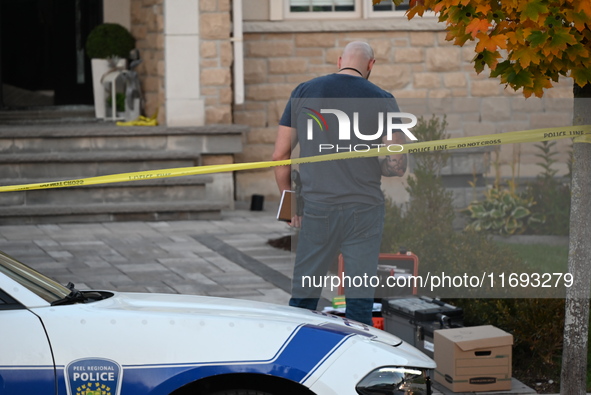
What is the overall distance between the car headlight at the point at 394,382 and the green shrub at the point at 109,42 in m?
10.7

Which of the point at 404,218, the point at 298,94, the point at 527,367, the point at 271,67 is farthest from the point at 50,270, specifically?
the point at 271,67

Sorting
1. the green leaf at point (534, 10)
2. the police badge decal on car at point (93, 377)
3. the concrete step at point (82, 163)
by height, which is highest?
the green leaf at point (534, 10)

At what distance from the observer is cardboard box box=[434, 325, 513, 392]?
6.11m

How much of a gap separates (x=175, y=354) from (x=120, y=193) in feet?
28.8

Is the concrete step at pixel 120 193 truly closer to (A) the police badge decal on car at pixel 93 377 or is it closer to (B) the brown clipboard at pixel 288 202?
(B) the brown clipboard at pixel 288 202

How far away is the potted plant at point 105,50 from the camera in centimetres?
1412

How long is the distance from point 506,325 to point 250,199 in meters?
7.58

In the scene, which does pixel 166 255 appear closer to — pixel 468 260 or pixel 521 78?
pixel 468 260

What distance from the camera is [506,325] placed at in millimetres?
6812

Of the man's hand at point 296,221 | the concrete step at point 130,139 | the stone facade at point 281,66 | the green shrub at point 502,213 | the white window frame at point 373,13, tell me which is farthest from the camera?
the white window frame at point 373,13

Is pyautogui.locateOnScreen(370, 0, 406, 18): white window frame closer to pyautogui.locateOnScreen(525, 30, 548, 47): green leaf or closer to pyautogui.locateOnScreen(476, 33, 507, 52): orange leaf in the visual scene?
pyautogui.locateOnScreen(476, 33, 507, 52): orange leaf

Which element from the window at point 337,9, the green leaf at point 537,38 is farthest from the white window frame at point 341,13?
the green leaf at point 537,38

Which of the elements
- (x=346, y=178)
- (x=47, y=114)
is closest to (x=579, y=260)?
(x=346, y=178)

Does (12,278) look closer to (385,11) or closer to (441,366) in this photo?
(441,366)
